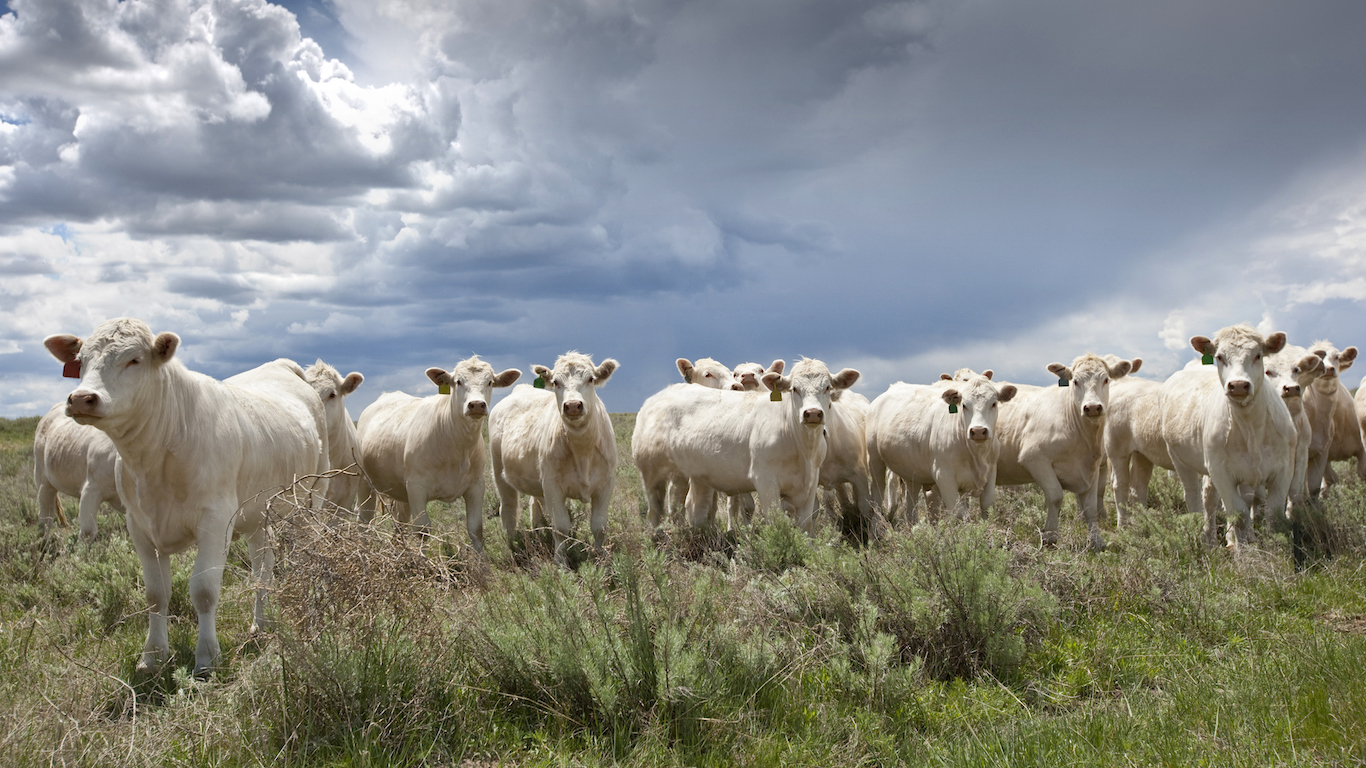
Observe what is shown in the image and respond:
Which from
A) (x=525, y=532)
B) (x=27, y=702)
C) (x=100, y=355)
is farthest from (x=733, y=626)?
(x=525, y=532)

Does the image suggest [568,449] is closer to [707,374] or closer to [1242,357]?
[707,374]

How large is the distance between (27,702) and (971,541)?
6.33 meters

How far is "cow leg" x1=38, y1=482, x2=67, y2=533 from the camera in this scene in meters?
12.9

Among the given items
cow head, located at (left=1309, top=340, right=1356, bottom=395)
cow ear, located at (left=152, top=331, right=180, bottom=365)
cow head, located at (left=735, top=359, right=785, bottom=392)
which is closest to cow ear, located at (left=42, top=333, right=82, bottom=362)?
cow ear, located at (left=152, top=331, right=180, bottom=365)

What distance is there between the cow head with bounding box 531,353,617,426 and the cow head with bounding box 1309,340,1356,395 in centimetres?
1090

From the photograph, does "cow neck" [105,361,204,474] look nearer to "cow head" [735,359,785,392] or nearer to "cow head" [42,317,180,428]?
"cow head" [42,317,180,428]

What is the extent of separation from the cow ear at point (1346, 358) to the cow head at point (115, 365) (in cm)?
1599

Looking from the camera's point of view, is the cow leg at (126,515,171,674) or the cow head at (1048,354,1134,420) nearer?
the cow leg at (126,515,171,674)

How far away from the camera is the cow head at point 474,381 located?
1065 cm

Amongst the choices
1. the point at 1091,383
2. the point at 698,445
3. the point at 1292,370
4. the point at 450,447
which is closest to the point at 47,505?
the point at 450,447

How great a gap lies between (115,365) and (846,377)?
25.7ft

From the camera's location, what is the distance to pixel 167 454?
6406 mm

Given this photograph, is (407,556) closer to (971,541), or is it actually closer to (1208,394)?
(971,541)

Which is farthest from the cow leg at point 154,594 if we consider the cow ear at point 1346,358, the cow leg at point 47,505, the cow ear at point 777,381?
the cow ear at point 1346,358
